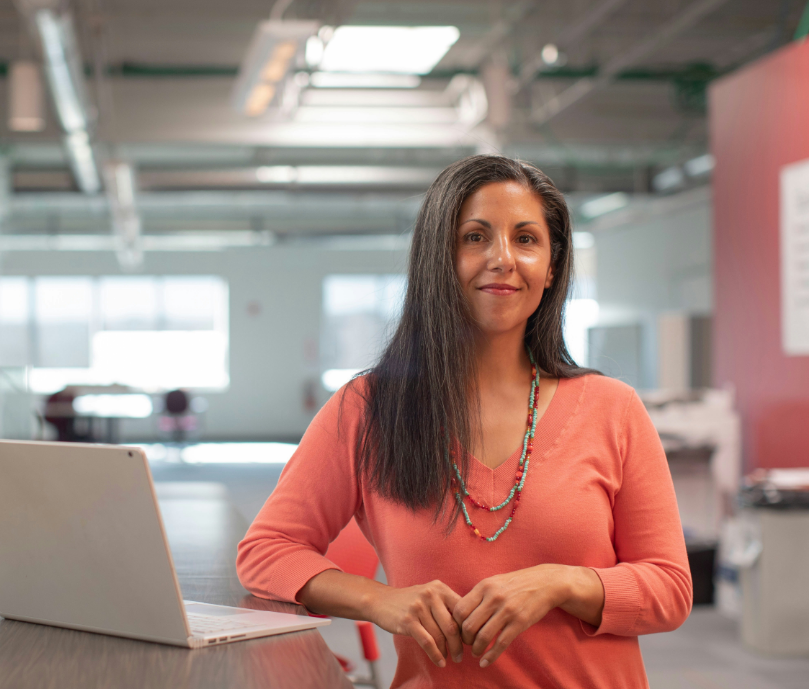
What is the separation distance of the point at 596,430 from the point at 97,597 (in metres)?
0.78

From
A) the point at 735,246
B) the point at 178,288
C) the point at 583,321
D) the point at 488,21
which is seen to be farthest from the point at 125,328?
the point at 735,246

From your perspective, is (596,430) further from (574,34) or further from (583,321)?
(583,321)

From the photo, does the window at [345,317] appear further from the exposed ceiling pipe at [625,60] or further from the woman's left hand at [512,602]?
the woman's left hand at [512,602]

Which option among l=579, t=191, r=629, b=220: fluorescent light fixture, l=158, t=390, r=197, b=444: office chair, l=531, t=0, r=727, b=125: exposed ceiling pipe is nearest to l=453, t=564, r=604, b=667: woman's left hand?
l=531, t=0, r=727, b=125: exposed ceiling pipe

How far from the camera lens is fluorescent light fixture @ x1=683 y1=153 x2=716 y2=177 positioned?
8.72 meters

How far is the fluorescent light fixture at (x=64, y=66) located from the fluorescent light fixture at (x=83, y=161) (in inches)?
15.6

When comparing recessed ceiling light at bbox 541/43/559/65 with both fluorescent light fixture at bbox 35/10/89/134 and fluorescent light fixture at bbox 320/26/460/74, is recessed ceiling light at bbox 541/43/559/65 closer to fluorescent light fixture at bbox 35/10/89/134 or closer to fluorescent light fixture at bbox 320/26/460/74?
fluorescent light fixture at bbox 320/26/460/74

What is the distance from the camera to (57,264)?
14906 mm

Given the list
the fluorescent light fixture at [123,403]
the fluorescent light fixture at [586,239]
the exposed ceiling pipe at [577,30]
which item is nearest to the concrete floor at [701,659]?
the exposed ceiling pipe at [577,30]

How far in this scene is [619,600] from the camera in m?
1.24

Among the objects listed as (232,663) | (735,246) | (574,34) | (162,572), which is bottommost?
(232,663)

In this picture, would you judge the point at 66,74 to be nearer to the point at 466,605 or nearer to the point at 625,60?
the point at 625,60

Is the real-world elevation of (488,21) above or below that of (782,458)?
above

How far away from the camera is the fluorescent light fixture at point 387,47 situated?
5938mm
